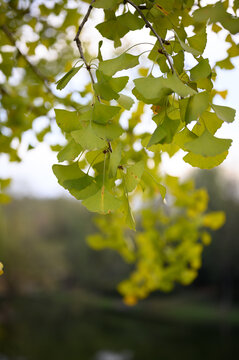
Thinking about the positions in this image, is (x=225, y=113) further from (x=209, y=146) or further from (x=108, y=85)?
(x=108, y=85)

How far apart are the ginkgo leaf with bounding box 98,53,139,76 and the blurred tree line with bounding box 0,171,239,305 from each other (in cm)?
1334

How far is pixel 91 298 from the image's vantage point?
16.2 m

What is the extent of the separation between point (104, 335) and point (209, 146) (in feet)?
35.5

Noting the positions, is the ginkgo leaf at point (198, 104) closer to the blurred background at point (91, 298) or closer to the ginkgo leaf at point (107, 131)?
the ginkgo leaf at point (107, 131)

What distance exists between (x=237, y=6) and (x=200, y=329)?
12.1 metres

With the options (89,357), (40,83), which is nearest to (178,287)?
(89,357)

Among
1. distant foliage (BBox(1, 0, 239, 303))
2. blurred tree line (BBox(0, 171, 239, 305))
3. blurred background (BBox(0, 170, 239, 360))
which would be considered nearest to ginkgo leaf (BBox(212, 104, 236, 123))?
distant foliage (BBox(1, 0, 239, 303))

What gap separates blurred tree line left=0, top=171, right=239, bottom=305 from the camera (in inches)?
553

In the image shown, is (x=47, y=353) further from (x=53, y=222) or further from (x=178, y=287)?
(x=53, y=222)

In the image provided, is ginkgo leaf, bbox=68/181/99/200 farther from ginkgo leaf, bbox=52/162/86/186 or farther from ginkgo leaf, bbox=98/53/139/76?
ginkgo leaf, bbox=98/53/139/76

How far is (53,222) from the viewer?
1786 centimetres

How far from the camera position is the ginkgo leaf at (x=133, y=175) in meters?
0.45

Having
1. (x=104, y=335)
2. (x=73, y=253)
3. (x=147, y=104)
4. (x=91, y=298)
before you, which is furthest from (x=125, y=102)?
(x=91, y=298)

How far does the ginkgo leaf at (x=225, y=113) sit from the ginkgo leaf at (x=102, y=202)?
0.51 feet
